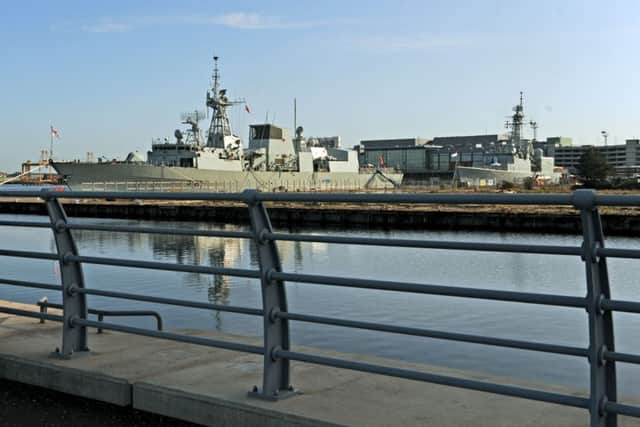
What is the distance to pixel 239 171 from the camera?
8619 centimetres

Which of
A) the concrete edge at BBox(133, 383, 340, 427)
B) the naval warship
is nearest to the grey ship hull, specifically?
the naval warship

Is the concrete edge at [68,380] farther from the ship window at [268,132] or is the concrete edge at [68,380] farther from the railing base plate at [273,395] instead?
the ship window at [268,132]

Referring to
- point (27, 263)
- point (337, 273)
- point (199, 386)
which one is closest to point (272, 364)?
point (199, 386)

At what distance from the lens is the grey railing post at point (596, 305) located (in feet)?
10.5

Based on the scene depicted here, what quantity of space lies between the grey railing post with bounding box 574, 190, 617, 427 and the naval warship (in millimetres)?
74534

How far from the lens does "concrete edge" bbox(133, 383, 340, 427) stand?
159 inches

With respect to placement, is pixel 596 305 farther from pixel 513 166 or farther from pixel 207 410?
pixel 513 166

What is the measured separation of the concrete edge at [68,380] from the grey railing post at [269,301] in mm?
968

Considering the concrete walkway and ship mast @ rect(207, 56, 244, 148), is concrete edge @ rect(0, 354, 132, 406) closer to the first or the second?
→ the concrete walkway

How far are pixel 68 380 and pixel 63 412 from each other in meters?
0.39

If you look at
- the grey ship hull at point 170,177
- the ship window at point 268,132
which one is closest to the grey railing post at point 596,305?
the grey ship hull at point 170,177

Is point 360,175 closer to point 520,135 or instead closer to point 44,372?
point 520,135

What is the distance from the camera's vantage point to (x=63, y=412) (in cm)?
472

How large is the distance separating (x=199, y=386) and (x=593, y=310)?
246cm
